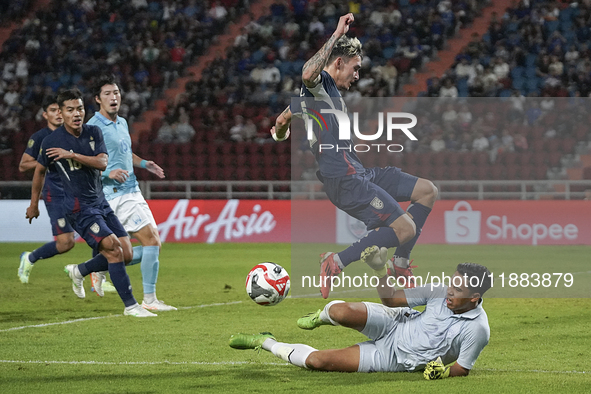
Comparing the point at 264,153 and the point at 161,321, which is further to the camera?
the point at 264,153

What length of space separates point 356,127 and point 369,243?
3.54 ft

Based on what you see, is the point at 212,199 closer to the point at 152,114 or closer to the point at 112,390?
the point at 152,114

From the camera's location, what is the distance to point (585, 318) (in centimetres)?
827

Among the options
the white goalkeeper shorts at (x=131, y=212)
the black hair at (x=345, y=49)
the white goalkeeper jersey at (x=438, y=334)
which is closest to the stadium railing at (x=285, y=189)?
the white goalkeeper shorts at (x=131, y=212)

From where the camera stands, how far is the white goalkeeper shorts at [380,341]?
544 cm

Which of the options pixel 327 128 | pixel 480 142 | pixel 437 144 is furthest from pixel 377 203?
pixel 480 142

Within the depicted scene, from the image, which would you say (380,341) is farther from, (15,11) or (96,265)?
(15,11)

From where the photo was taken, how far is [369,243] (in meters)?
6.62

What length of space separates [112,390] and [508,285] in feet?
22.9

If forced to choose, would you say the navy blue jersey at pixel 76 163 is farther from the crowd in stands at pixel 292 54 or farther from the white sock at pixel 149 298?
the crowd in stands at pixel 292 54

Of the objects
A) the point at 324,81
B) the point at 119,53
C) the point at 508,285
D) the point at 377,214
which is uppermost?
the point at 119,53

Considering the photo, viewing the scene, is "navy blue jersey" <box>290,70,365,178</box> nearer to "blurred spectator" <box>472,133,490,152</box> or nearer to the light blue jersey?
the light blue jersey

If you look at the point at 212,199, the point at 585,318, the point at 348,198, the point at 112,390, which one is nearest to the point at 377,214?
the point at 348,198

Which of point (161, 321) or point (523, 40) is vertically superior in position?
point (523, 40)
